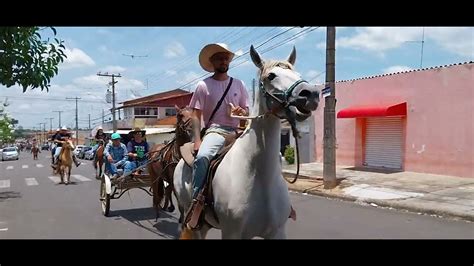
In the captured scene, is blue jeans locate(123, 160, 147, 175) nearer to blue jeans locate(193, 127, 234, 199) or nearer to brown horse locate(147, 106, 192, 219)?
brown horse locate(147, 106, 192, 219)

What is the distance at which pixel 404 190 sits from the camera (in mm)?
12055

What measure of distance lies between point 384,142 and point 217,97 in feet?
44.3

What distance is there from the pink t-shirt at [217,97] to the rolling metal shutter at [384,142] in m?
12.8

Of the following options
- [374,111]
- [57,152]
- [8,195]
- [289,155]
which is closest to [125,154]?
[8,195]

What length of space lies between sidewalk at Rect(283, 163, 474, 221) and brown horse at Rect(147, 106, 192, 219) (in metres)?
5.41

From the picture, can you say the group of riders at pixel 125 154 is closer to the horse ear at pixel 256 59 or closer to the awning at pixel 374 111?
the horse ear at pixel 256 59

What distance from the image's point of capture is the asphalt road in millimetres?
7484

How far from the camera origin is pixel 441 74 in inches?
569

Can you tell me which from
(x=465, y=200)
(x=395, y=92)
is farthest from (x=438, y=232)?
(x=395, y=92)

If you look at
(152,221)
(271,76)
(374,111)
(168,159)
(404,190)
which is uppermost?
(374,111)

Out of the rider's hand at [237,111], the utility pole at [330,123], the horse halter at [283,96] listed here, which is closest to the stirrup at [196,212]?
the rider's hand at [237,111]

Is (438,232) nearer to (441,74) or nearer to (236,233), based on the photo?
(236,233)

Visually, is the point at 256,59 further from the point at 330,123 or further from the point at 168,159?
the point at 330,123
